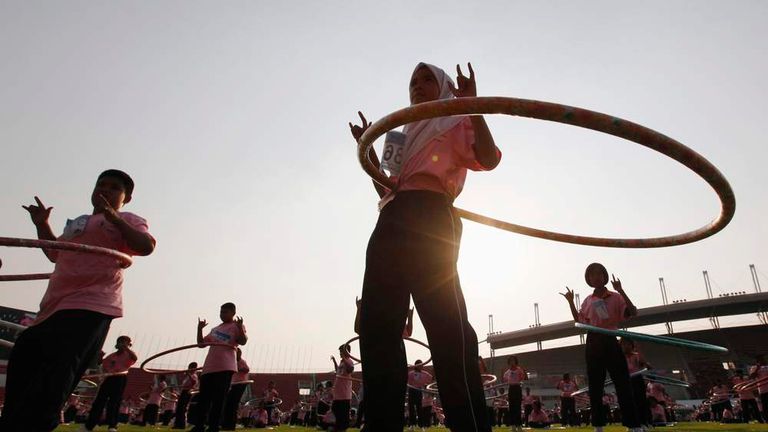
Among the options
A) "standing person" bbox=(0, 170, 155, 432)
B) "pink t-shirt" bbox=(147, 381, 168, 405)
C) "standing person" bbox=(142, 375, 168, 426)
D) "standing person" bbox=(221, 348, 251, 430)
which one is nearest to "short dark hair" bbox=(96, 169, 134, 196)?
"standing person" bbox=(0, 170, 155, 432)

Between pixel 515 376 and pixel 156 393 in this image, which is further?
pixel 156 393

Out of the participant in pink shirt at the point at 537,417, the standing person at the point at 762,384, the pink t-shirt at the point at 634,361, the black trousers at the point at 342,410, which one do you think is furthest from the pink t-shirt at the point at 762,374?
the black trousers at the point at 342,410

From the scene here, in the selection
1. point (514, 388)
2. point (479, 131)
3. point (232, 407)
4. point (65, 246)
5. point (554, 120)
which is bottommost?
point (232, 407)

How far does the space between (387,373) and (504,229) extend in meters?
3.53

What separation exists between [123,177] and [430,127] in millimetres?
3109

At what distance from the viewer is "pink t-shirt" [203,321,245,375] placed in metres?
10.8

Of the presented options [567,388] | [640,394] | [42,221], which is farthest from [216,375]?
[567,388]

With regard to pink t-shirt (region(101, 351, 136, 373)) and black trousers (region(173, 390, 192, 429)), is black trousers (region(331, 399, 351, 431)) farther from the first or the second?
pink t-shirt (region(101, 351, 136, 373))

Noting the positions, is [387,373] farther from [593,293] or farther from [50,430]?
[593,293]

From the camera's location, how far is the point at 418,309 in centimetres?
310

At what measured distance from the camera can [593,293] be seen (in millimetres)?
9859

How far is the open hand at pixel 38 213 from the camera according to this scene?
4762mm

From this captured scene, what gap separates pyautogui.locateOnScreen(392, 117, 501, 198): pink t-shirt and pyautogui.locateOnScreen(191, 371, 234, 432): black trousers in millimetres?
8984

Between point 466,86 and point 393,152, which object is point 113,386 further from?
point 466,86
